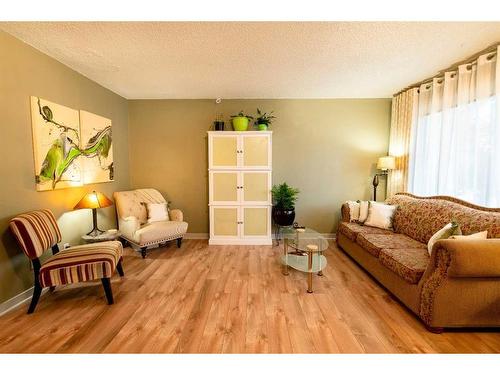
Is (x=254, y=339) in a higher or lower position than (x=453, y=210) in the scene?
lower

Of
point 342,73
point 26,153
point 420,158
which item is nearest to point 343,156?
Result: point 420,158

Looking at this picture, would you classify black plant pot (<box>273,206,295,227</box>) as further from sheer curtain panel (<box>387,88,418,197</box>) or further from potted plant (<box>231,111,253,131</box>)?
sheer curtain panel (<box>387,88,418,197</box>)

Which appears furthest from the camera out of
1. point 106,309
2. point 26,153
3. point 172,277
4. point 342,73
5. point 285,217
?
point 285,217

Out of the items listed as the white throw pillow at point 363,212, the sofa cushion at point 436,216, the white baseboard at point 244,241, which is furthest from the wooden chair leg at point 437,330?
the white baseboard at point 244,241

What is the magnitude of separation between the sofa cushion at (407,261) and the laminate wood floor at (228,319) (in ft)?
1.06

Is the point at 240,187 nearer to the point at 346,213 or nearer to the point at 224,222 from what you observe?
the point at 224,222

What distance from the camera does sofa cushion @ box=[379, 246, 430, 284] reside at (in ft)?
6.08

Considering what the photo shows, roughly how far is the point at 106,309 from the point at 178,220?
1.72 meters

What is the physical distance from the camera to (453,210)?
2.32m

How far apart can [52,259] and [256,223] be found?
2547mm

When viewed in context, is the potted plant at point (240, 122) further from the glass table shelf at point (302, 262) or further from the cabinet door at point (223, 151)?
the glass table shelf at point (302, 262)

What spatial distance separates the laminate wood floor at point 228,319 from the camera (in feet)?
5.02

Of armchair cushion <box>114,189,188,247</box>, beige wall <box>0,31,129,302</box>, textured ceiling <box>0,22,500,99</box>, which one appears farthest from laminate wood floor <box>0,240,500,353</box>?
textured ceiling <box>0,22,500,99</box>

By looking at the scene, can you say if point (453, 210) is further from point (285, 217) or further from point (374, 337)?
point (285, 217)
